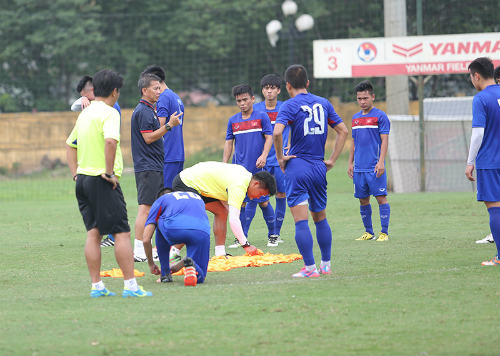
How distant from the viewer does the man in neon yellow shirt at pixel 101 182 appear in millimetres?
6734

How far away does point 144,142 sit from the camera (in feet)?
30.3

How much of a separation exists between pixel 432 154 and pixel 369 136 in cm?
862

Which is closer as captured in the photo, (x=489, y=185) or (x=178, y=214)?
(x=178, y=214)

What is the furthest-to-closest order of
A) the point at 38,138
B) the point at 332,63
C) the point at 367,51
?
1. the point at 38,138
2. the point at 332,63
3. the point at 367,51

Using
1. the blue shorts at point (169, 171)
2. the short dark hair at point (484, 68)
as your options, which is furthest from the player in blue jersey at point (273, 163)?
the short dark hair at point (484, 68)

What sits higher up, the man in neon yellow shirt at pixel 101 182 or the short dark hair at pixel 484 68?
the short dark hair at pixel 484 68

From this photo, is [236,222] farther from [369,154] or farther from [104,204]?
[369,154]

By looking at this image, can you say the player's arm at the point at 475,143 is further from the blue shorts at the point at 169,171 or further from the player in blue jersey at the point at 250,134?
the blue shorts at the point at 169,171

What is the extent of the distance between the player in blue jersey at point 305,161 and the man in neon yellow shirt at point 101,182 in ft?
5.36

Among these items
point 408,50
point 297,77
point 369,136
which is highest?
point 408,50

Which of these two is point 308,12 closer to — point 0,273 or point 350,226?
point 350,226

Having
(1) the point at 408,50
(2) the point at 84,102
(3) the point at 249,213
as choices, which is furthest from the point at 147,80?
(1) the point at 408,50

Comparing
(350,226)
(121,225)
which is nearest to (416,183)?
(350,226)

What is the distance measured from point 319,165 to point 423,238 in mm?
3517
